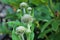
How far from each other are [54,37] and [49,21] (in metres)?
0.13

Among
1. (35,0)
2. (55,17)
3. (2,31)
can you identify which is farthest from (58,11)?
(2,31)

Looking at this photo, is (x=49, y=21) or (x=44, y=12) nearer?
(x=49, y=21)

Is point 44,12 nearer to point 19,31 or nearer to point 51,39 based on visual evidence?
point 51,39

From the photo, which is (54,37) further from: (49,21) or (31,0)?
(31,0)

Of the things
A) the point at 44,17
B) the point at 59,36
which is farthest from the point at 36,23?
the point at 59,36

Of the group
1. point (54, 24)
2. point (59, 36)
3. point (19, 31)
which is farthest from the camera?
point (59, 36)

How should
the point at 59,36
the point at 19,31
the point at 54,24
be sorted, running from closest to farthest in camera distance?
1. the point at 19,31
2. the point at 54,24
3. the point at 59,36

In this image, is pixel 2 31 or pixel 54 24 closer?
pixel 54 24

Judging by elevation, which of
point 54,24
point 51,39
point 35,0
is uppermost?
point 35,0

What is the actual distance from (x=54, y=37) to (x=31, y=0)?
0.90 feet

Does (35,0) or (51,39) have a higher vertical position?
(35,0)

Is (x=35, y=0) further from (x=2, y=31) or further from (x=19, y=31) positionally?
(x=19, y=31)

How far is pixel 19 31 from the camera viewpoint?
869mm

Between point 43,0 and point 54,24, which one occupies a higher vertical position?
point 43,0
